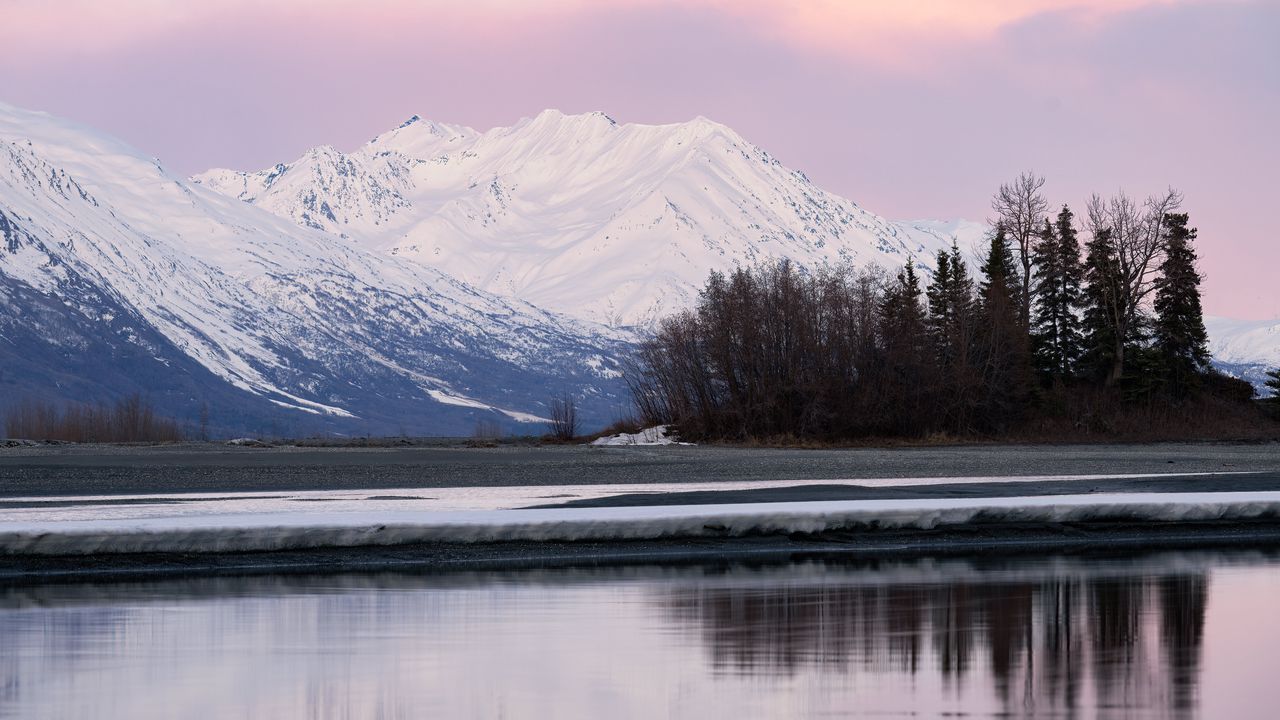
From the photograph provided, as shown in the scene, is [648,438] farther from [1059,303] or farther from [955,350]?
[1059,303]

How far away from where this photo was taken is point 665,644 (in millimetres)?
14555

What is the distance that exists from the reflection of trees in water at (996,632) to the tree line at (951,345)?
52134 mm

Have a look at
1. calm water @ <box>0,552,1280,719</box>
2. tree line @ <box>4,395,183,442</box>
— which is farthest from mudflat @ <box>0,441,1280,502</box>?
tree line @ <box>4,395,183,442</box>

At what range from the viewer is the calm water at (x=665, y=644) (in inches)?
466

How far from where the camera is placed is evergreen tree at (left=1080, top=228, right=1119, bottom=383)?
8356cm

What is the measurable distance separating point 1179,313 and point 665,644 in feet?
242

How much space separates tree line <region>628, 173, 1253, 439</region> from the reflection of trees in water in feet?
171

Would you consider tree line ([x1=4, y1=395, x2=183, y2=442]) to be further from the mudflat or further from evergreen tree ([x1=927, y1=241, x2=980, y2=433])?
the mudflat

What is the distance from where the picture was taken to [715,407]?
72812mm

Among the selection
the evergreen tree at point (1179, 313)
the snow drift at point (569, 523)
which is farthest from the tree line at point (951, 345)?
the snow drift at point (569, 523)

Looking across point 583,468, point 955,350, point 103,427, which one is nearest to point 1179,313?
point 955,350

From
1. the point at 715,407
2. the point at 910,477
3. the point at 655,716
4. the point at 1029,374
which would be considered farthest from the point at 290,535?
the point at 1029,374

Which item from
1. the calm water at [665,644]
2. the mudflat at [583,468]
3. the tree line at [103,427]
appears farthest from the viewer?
the tree line at [103,427]

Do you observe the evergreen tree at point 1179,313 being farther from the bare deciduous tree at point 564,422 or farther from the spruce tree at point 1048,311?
the bare deciduous tree at point 564,422
